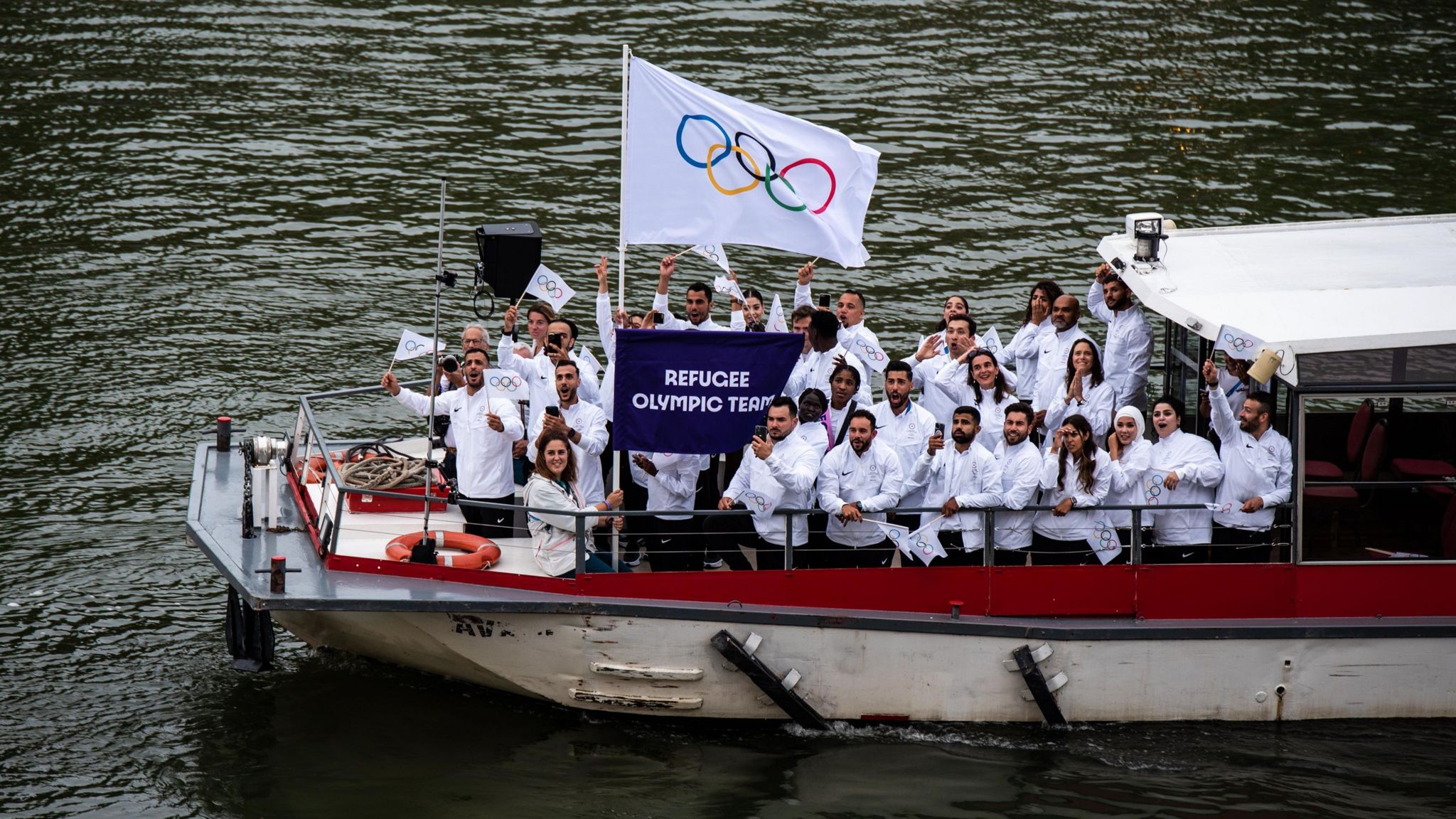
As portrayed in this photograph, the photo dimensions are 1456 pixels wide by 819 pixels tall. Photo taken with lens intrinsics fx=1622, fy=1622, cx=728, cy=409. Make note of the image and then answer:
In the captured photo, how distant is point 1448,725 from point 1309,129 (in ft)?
55.9

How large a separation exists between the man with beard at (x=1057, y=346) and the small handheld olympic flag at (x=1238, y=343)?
2.33 meters

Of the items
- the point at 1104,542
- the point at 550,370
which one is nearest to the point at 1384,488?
the point at 1104,542

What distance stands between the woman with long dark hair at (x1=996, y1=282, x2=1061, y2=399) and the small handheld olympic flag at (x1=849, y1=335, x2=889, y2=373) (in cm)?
107

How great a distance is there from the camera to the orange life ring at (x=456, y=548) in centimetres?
1155

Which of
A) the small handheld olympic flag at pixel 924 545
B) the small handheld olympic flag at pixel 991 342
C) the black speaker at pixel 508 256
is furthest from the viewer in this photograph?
the small handheld olympic flag at pixel 991 342

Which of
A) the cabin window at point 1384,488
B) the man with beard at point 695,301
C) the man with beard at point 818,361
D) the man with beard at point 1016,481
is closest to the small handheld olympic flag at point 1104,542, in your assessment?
the man with beard at point 1016,481

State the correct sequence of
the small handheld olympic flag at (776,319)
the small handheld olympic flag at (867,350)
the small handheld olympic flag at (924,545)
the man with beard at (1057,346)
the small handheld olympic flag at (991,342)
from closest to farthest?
the small handheld olympic flag at (924,545) < the man with beard at (1057,346) < the small handheld olympic flag at (991,342) < the small handheld olympic flag at (867,350) < the small handheld olympic flag at (776,319)

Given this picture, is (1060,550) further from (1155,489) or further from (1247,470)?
(1247,470)

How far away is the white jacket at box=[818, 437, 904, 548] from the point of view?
38.2 ft

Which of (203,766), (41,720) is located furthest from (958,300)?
(41,720)

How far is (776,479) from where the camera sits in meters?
11.5

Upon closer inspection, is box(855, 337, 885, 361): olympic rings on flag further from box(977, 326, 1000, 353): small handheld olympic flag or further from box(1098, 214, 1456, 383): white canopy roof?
box(1098, 214, 1456, 383): white canopy roof

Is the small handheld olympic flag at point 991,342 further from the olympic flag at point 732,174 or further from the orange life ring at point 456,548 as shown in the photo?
the orange life ring at point 456,548

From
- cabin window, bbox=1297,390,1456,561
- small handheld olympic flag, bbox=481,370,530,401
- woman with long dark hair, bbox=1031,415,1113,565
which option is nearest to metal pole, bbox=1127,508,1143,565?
woman with long dark hair, bbox=1031,415,1113,565
